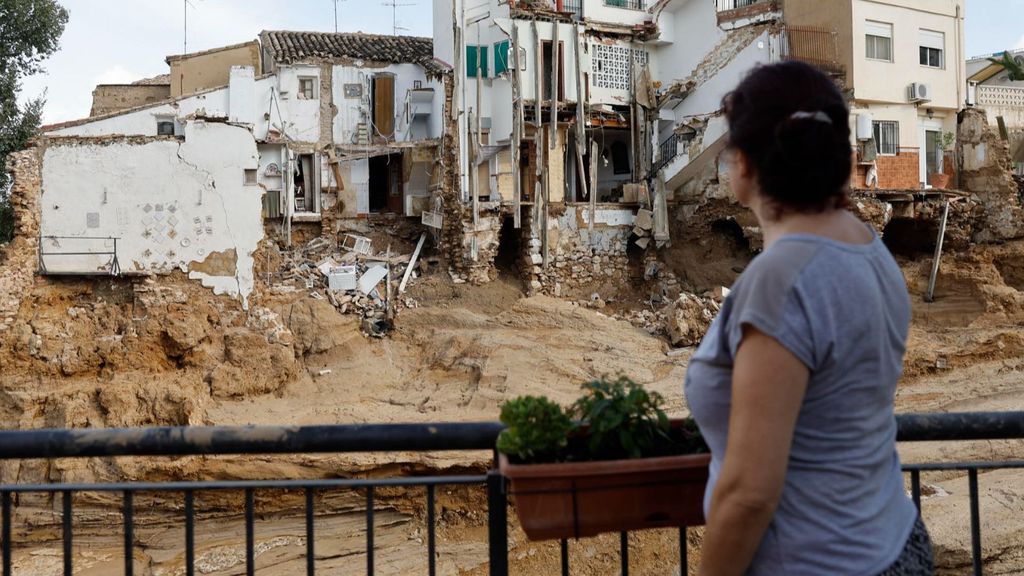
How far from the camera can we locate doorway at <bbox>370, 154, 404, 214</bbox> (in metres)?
30.5

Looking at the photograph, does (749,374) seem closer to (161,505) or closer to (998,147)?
(161,505)

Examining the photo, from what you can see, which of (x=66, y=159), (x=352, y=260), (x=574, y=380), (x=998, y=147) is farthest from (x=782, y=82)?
(x=998, y=147)

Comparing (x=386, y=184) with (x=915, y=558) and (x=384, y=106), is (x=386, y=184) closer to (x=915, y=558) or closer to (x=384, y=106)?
(x=384, y=106)

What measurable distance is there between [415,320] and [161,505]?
8.76 meters

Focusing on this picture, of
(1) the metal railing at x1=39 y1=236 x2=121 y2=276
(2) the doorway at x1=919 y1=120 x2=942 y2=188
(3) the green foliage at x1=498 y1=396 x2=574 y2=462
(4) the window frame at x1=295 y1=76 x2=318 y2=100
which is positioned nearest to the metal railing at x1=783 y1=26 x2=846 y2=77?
(2) the doorway at x1=919 y1=120 x2=942 y2=188

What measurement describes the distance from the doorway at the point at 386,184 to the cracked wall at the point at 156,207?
9.07m

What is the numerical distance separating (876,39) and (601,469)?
94.3ft

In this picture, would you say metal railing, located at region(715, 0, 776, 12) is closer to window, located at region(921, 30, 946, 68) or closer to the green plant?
window, located at region(921, 30, 946, 68)

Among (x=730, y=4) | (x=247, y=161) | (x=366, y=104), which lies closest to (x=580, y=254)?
(x=366, y=104)

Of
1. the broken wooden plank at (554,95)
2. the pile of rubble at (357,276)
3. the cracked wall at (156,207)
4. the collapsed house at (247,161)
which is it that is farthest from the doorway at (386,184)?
the cracked wall at (156,207)

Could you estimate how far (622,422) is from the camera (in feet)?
7.59

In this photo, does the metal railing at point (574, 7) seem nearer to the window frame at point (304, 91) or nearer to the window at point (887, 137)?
the window frame at point (304, 91)

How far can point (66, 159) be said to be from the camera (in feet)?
68.9

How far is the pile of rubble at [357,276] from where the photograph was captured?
80.0 feet
